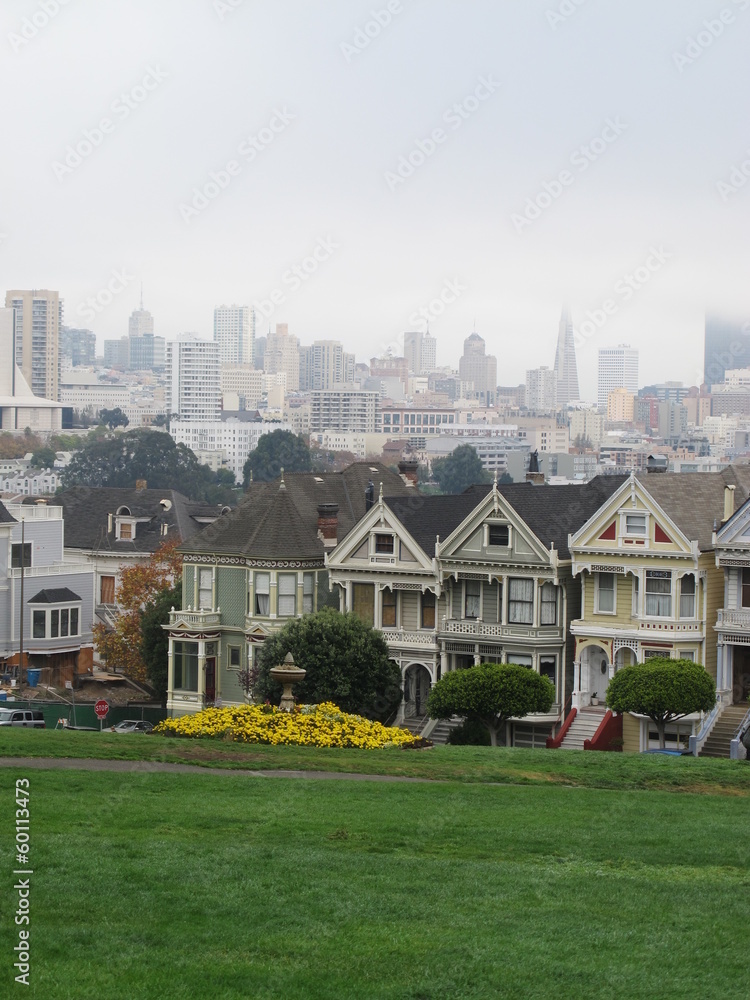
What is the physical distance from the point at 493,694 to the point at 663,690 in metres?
5.08

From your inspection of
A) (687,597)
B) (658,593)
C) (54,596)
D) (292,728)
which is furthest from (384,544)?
(54,596)

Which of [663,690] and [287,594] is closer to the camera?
[663,690]

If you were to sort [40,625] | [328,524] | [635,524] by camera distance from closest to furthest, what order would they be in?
[635,524] < [328,524] < [40,625]

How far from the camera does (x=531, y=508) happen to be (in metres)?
52.4

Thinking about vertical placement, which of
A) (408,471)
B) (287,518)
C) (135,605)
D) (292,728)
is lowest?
(292,728)

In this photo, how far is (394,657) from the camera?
5362 cm

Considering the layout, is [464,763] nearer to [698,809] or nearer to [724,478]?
[698,809]

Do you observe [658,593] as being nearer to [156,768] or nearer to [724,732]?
[724,732]

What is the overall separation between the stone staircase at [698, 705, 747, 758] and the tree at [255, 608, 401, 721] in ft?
33.3

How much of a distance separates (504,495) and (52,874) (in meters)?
33.1

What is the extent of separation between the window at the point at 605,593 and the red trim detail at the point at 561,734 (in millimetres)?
3049

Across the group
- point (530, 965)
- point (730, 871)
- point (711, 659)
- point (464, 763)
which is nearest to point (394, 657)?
point (711, 659)

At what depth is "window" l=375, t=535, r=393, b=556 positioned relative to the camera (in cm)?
5431

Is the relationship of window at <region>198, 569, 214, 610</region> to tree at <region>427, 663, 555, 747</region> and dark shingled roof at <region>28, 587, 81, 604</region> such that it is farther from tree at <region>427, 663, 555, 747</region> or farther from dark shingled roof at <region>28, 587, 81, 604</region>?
dark shingled roof at <region>28, 587, 81, 604</region>
